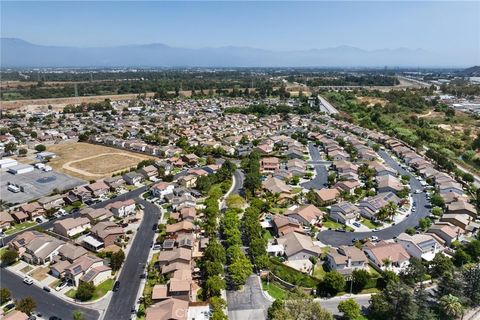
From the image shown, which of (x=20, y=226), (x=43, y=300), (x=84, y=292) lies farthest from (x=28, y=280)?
(x=20, y=226)

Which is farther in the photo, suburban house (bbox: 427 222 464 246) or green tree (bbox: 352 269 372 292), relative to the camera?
suburban house (bbox: 427 222 464 246)

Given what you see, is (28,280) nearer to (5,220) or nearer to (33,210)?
(5,220)

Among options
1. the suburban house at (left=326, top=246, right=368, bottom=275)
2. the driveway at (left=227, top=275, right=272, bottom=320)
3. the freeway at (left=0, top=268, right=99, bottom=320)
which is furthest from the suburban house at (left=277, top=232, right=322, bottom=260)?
the freeway at (left=0, top=268, right=99, bottom=320)

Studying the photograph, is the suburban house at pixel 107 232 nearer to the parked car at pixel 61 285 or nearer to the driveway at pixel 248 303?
the parked car at pixel 61 285

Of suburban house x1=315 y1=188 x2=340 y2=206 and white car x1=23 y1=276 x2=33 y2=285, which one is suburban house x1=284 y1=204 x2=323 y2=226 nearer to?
suburban house x1=315 y1=188 x2=340 y2=206

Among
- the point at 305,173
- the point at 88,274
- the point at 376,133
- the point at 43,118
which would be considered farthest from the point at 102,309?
the point at 43,118

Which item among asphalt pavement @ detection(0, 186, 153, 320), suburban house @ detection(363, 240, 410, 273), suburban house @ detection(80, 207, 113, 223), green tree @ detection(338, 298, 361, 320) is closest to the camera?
green tree @ detection(338, 298, 361, 320)
